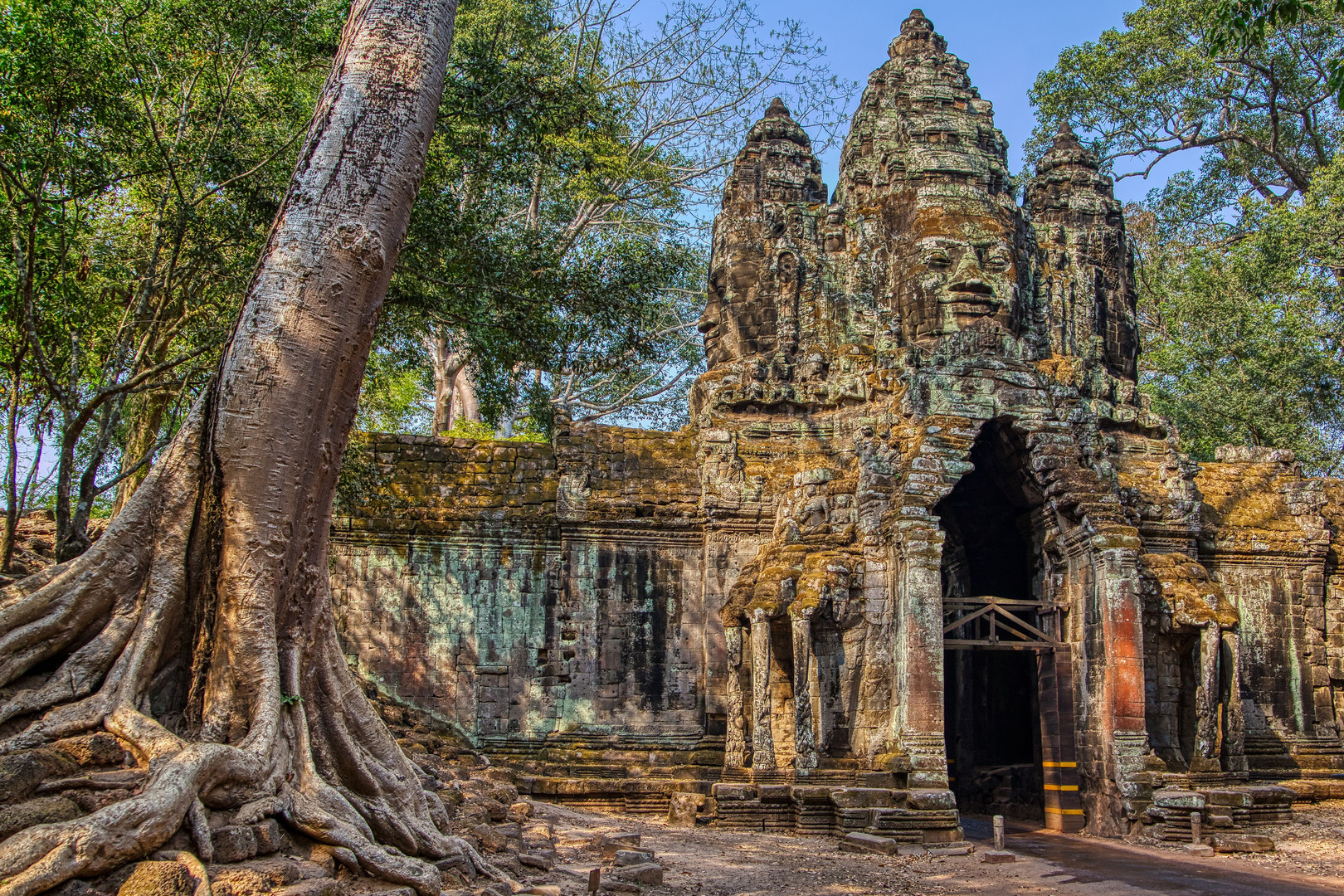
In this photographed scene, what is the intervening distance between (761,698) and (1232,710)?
17.3ft

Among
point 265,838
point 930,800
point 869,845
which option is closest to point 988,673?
point 930,800

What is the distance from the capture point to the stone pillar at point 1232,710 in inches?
461

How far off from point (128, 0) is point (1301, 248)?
19.5m

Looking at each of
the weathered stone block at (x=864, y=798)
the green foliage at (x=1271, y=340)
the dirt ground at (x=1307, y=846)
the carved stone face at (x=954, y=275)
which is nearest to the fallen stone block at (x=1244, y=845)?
the dirt ground at (x=1307, y=846)

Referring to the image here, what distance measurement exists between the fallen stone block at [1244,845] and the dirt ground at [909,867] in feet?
0.41

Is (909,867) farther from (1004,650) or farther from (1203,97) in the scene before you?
(1203,97)

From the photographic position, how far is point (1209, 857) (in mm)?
9922

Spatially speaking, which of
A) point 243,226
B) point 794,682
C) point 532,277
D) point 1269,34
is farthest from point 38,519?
point 1269,34

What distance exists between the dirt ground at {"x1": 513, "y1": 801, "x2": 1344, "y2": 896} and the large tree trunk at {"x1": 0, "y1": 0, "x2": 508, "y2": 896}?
5.47 ft

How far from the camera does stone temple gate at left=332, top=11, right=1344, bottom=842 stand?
11.4m

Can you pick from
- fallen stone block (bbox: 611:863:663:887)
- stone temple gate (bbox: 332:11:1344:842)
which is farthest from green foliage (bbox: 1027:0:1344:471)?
fallen stone block (bbox: 611:863:663:887)

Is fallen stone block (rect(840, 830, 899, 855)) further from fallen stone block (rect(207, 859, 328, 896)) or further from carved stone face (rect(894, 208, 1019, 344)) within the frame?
carved stone face (rect(894, 208, 1019, 344))

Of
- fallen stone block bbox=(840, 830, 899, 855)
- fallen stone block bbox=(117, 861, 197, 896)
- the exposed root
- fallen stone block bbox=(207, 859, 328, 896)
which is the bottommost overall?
fallen stone block bbox=(840, 830, 899, 855)

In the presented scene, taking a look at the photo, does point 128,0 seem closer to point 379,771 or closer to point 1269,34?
point 379,771
